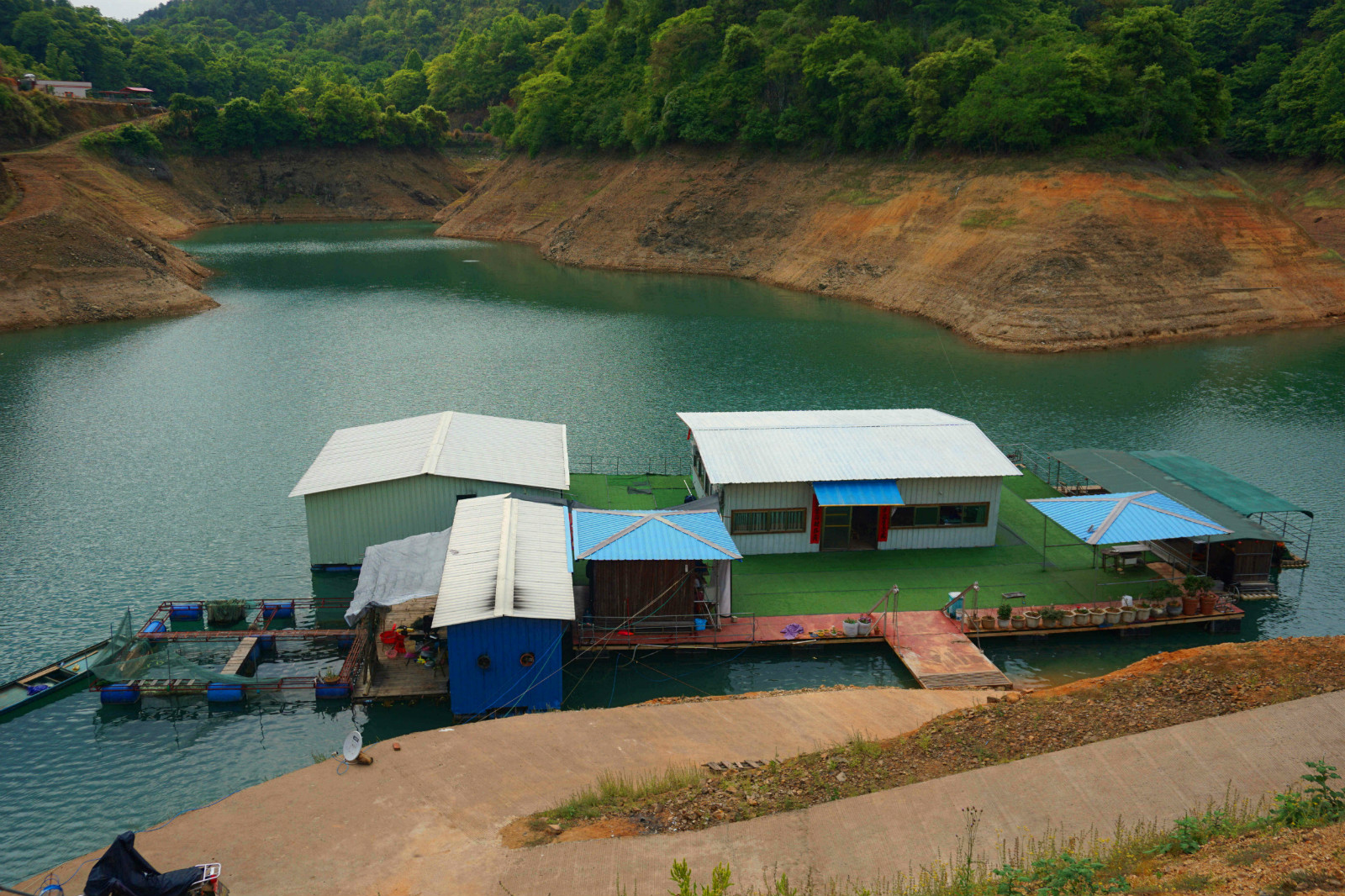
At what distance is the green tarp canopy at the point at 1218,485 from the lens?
3531 cm

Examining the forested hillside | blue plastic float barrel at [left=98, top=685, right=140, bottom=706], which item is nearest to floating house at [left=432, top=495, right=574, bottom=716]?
blue plastic float barrel at [left=98, top=685, right=140, bottom=706]

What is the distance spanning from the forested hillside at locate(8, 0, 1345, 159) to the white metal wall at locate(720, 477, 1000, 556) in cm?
5848

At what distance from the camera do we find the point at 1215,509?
35.2 meters

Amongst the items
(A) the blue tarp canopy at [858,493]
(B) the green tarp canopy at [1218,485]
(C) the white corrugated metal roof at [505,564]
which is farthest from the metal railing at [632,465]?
(B) the green tarp canopy at [1218,485]

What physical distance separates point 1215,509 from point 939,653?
13.5 metres

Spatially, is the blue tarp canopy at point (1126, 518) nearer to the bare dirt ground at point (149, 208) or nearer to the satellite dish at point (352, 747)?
the satellite dish at point (352, 747)

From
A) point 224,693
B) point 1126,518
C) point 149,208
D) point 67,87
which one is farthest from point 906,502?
point 67,87

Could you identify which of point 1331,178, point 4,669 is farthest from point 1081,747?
point 1331,178

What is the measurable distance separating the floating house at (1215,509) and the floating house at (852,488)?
18.9 feet

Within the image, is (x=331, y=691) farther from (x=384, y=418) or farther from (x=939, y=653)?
(x=384, y=418)

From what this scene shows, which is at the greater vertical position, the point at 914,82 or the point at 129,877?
the point at 914,82

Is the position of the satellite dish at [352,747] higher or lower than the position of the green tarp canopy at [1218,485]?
lower

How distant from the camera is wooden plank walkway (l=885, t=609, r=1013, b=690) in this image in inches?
1109

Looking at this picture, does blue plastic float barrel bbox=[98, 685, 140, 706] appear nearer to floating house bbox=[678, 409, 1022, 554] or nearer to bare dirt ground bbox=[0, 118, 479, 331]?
floating house bbox=[678, 409, 1022, 554]
